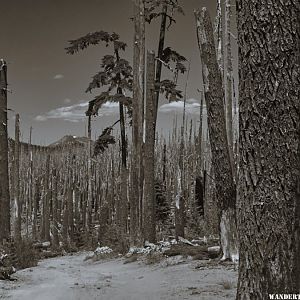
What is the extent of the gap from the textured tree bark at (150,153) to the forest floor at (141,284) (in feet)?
10.7

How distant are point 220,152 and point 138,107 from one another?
6031 mm

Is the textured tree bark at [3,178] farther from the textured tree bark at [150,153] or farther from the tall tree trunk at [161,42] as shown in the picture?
the tall tree trunk at [161,42]

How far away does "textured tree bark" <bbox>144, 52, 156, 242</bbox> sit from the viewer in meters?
Result: 13.4

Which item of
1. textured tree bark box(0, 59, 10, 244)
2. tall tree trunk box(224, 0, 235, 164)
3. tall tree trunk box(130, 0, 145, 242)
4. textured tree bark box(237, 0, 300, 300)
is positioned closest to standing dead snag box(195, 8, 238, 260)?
textured tree bark box(237, 0, 300, 300)

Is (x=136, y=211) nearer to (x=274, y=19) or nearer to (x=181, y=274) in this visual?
(x=181, y=274)

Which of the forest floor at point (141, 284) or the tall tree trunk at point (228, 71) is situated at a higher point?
the tall tree trunk at point (228, 71)

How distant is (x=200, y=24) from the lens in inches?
335

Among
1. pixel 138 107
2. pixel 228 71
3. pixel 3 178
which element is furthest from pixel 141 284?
pixel 228 71

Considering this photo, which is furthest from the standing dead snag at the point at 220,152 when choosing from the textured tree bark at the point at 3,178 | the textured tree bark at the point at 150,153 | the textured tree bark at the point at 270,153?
the textured tree bark at the point at 3,178

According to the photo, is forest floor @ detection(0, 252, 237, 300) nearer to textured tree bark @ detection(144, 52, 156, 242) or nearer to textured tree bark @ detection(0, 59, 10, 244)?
textured tree bark @ detection(144, 52, 156, 242)

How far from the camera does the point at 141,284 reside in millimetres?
8039

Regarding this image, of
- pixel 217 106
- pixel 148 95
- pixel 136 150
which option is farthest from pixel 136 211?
pixel 217 106

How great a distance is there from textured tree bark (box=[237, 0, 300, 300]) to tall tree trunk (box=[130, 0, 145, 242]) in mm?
10361

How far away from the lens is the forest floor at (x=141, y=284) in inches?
259
